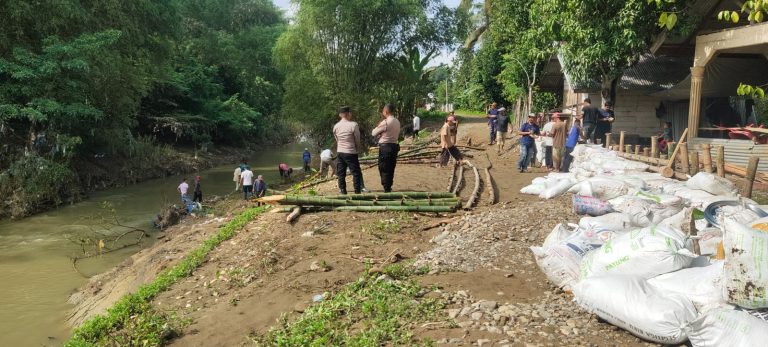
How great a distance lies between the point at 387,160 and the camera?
7930 millimetres

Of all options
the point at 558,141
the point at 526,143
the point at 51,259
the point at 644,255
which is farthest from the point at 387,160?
the point at 51,259

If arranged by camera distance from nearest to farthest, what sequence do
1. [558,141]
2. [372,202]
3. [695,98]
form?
1. [372,202]
2. [558,141]
3. [695,98]

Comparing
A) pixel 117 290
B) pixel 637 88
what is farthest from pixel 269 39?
pixel 117 290

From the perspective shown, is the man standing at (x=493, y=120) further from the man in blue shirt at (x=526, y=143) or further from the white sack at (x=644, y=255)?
the white sack at (x=644, y=255)

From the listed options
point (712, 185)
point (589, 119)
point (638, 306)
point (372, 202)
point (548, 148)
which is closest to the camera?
point (638, 306)

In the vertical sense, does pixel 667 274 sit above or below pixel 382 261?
above

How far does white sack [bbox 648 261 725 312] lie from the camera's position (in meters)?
3.24

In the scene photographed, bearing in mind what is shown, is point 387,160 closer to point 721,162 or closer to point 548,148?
point 548,148

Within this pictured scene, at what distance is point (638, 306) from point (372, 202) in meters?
4.54

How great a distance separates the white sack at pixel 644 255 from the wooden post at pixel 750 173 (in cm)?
413

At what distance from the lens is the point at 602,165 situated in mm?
8797

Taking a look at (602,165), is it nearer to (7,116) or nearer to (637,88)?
(637,88)

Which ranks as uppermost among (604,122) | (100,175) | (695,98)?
(695,98)

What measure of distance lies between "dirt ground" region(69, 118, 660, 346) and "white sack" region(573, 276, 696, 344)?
131 mm
